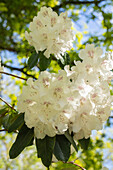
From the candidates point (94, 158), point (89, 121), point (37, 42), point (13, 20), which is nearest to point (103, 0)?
point (13, 20)

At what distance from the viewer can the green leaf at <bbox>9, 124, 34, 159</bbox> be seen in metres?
1.05

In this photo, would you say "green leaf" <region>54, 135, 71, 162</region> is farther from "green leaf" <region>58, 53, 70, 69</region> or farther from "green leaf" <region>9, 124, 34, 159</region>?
"green leaf" <region>58, 53, 70, 69</region>

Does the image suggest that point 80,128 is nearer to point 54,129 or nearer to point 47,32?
point 54,129

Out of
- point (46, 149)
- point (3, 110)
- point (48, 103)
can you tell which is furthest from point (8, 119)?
point (48, 103)

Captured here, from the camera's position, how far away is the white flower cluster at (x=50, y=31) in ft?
3.98

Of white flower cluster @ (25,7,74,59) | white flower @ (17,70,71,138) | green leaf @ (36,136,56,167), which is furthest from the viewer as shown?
white flower cluster @ (25,7,74,59)

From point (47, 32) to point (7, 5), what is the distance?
3.70 meters

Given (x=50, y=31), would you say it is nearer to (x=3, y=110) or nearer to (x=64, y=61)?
(x=64, y=61)

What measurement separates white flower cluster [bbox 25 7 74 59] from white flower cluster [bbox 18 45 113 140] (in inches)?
10.3

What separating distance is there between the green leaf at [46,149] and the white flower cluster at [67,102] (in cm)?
3

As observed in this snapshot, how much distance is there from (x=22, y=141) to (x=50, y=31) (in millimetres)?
519

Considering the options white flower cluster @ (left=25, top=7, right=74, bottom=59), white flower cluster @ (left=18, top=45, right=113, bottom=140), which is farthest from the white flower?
white flower cluster @ (left=25, top=7, right=74, bottom=59)

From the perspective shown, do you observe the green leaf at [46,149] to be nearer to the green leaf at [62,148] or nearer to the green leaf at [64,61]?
the green leaf at [62,148]

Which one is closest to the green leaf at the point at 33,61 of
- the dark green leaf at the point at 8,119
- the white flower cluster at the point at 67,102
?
the dark green leaf at the point at 8,119
